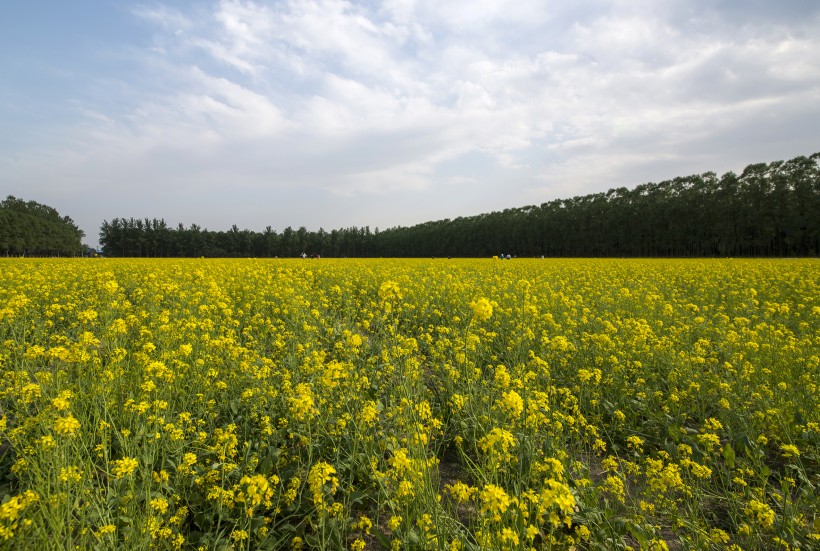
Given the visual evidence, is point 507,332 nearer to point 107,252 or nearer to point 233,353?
point 233,353

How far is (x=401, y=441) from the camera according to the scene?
329 centimetres

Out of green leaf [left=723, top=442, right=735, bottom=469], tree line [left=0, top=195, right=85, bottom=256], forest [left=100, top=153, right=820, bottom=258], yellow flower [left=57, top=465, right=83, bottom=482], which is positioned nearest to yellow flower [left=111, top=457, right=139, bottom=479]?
yellow flower [left=57, top=465, right=83, bottom=482]

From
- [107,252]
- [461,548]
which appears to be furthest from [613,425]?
[107,252]

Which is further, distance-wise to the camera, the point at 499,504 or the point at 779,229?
the point at 779,229

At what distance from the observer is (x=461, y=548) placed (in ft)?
7.00

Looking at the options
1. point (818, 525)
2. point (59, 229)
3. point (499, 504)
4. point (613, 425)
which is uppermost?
point (59, 229)

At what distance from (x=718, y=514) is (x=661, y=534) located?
0.65 metres

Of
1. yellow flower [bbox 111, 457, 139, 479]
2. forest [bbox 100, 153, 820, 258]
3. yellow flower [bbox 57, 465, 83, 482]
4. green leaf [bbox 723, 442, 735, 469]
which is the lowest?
green leaf [bbox 723, 442, 735, 469]

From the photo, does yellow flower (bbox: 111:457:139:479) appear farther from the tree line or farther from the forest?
the tree line

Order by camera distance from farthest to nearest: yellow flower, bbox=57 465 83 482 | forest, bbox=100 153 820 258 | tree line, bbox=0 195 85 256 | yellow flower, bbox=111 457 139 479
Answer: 1. tree line, bbox=0 195 85 256
2. forest, bbox=100 153 820 258
3. yellow flower, bbox=111 457 139 479
4. yellow flower, bbox=57 465 83 482

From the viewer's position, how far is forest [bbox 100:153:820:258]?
44.2m

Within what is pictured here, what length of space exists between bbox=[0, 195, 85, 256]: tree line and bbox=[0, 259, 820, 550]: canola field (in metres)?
93.2

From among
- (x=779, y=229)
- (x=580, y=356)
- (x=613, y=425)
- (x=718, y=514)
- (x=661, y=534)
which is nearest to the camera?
(x=661, y=534)

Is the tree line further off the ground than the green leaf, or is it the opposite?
the tree line
